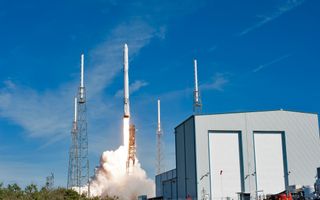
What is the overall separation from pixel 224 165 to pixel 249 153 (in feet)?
13.8

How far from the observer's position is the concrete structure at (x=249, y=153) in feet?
238

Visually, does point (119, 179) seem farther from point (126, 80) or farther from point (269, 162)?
point (269, 162)

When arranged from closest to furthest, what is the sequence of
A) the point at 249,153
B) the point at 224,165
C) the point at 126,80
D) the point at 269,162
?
the point at 224,165 → the point at 249,153 → the point at 269,162 → the point at 126,80

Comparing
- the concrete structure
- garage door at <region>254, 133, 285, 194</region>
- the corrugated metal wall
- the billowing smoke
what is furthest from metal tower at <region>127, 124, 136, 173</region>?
garage door at <region>254, 133, 285, 194</region>

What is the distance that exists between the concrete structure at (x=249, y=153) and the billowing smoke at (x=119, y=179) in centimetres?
2878

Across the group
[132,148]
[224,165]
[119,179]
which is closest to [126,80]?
[132,148]

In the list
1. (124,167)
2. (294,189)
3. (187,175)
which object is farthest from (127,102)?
(294,189)

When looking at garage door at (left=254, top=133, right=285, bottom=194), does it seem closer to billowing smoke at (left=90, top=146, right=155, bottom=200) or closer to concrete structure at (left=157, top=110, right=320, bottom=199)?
concrete structure at (left=157, top=110, right=320, bottom=199)

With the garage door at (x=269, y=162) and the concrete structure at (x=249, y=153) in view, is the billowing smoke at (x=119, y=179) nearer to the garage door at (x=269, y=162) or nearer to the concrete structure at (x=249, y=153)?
the concrete structure at (x=249, y=153)

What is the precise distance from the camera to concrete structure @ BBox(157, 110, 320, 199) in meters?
72.6

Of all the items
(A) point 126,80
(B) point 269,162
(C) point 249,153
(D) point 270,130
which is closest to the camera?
(C) point 249,153

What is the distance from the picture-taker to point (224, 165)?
7338 centimetres

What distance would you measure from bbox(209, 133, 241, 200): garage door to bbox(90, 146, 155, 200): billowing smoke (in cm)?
3353

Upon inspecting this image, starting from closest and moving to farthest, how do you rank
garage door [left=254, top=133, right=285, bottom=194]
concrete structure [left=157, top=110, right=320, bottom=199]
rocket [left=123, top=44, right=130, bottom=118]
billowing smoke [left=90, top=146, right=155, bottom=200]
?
1. concrete structure [left=157, top=110, right=320, bottom=199]
2. garage door [left=254, top=133, right=285, bottom=194]
3. rocket [left=123, top=44, right=130, bottom=118]
4. billowing smoke [left=90, top=146, right=155, bottom=200]
